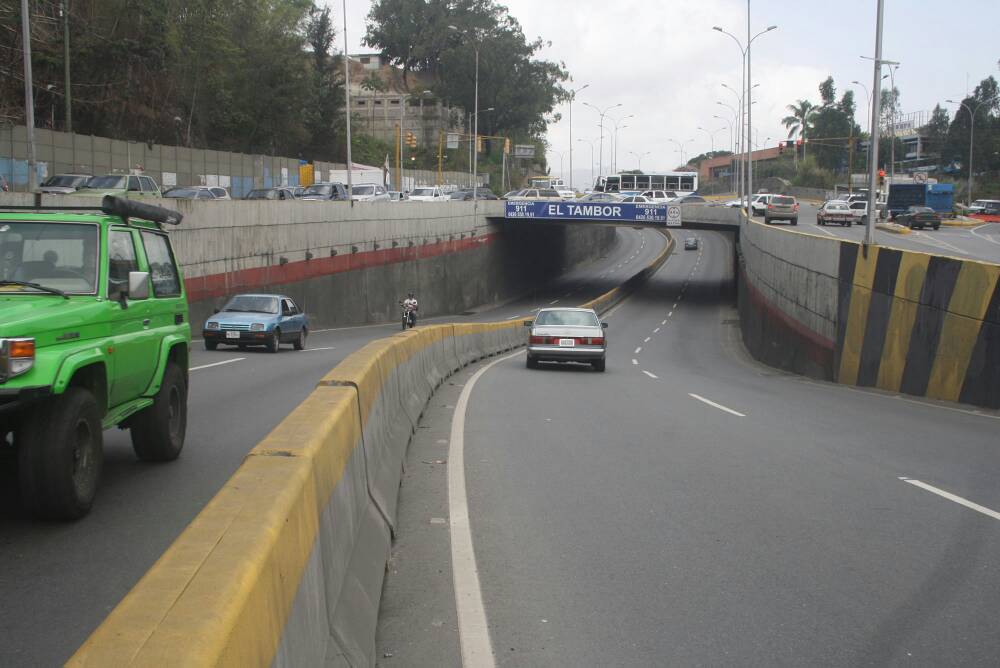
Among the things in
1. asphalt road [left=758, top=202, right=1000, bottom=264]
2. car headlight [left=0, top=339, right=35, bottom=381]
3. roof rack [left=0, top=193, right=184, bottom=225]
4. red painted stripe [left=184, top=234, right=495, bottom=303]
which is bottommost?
red painted stripe [left=184, top=234, right=495, bottom=303]

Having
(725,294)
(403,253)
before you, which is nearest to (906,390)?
(403,253)

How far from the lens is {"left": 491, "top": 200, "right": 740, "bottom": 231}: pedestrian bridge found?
66500 mm

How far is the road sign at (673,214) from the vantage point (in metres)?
67.5

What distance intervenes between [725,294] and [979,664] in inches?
2923

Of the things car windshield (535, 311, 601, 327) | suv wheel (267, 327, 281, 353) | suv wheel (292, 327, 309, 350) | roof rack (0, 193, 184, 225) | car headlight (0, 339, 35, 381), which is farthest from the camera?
suv wheel (292, 327, 309, 350)

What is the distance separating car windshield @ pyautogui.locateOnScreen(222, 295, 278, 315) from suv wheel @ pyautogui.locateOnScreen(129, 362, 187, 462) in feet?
56.4

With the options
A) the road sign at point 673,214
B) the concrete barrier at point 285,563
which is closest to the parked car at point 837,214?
the road sign at point 673,214

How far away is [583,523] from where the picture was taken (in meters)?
7.81

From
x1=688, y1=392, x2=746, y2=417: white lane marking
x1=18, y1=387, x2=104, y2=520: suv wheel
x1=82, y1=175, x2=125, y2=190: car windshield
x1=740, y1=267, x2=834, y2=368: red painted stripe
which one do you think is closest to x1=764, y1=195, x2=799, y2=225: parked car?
x1=740, y1=267, x2=834, y2=368: red painted stripe

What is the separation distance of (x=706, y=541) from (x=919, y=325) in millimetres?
14008

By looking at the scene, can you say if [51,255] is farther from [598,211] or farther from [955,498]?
[598,211]

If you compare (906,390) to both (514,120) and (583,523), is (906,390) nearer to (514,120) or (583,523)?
(583,523)

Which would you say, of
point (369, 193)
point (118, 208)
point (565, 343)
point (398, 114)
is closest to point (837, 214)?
point (369, 193)

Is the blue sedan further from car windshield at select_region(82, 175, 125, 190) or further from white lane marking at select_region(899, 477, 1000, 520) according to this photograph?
white lane marking at select_region(899, 477, 1000, 520)
